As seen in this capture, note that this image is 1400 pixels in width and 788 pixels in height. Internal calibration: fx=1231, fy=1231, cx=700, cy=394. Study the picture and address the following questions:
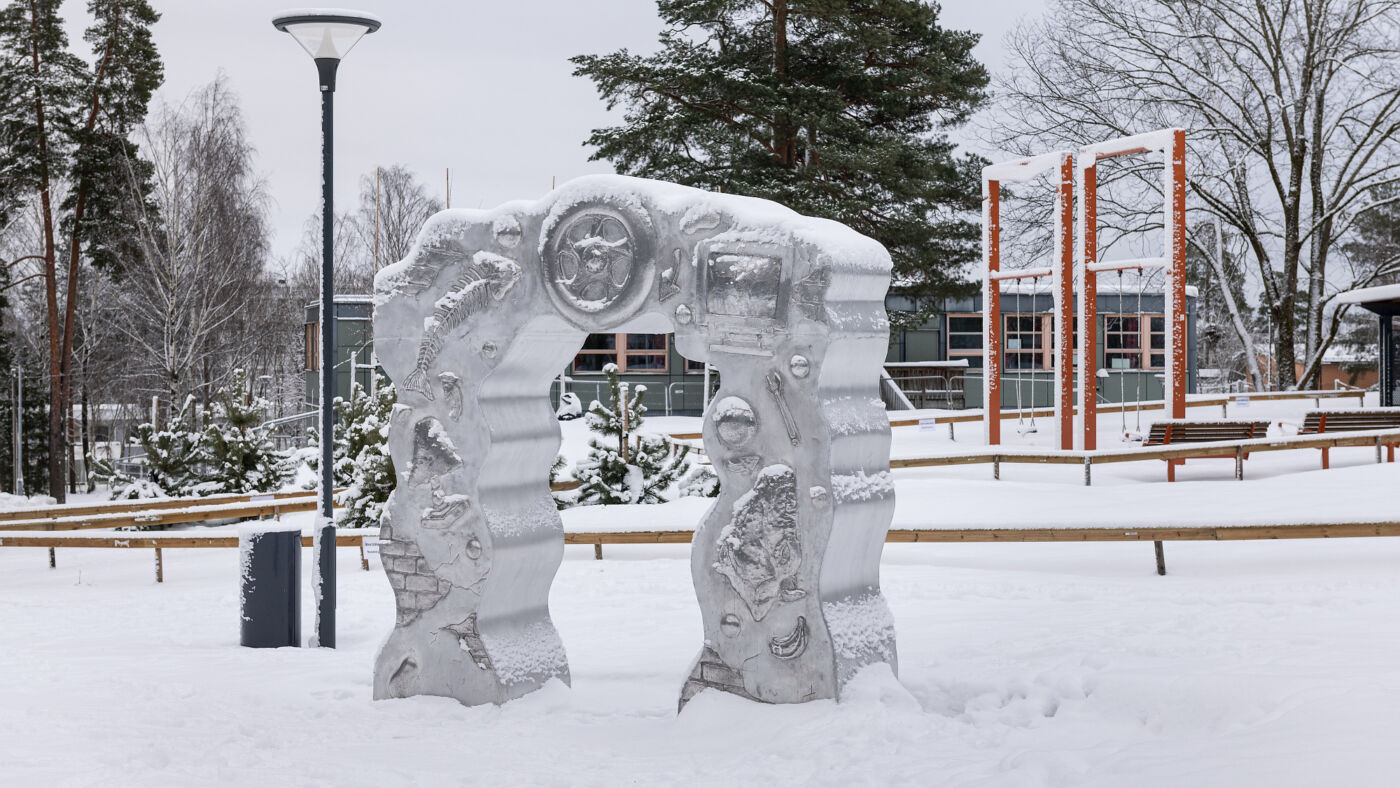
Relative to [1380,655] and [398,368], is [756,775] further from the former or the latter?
[1380,655]

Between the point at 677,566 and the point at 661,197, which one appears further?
the point at 677,566

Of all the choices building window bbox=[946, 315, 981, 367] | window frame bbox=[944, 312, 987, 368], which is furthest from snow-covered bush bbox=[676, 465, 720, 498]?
building window bbox=[946, 315, 981, 367]

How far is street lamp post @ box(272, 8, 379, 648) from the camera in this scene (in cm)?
805

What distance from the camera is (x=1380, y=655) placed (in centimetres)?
667

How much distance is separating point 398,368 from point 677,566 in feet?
16.7

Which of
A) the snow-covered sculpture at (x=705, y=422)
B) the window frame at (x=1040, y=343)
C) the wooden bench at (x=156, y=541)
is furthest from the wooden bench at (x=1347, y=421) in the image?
the snow-covered sculpture at (x=705, y=422)

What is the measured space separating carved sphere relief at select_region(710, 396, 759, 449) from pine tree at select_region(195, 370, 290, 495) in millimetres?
12844

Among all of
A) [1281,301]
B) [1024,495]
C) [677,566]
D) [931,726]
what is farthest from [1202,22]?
[931,726]

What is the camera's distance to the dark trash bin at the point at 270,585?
8.12m

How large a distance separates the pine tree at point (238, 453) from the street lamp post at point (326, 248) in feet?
32.4

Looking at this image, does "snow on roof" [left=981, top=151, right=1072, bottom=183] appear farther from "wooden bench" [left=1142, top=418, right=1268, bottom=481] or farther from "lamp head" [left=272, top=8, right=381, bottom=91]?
"lamp head" [left=272, top=8, right=381, bottom=91]

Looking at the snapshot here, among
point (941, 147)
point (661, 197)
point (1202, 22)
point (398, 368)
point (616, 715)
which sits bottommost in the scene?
point (616, 715)

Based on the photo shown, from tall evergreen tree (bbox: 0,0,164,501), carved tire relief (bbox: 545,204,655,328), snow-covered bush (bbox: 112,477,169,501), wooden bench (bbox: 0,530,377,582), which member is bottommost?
wooden bench (bbox: 0,530,377,582)

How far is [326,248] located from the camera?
26.8ft
